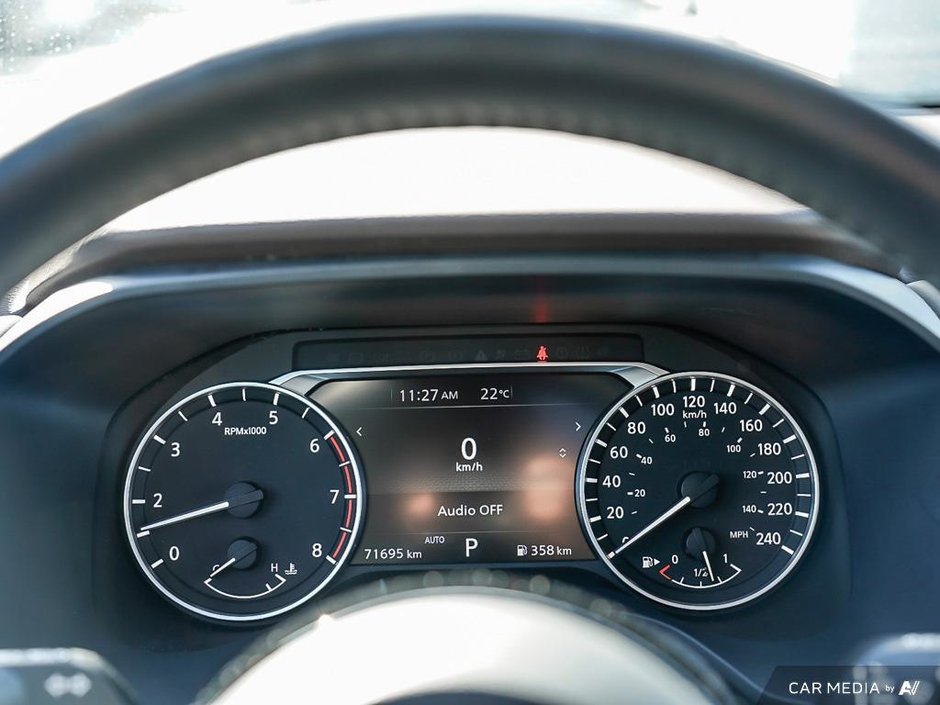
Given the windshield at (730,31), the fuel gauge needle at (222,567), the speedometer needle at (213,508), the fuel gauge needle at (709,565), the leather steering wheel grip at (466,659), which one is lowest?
the leather steering wheel grip at (466,659)

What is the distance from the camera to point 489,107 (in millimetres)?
1094

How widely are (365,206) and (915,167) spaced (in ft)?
3.41

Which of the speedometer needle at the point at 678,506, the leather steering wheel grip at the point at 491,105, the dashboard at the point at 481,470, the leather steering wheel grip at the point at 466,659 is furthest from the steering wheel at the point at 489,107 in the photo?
the speedometer needle at the point at 678,506

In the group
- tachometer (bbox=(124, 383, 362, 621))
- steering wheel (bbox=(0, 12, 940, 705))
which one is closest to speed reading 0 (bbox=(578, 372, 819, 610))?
tachometer (bbox=(124, 383, 362, 621))

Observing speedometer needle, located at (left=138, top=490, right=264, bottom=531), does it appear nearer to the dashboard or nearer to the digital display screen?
the dashboard

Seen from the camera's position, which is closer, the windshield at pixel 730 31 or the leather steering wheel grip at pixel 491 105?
the leather steering wheel grip at pixel 491 105

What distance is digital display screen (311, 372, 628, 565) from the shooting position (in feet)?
7.64

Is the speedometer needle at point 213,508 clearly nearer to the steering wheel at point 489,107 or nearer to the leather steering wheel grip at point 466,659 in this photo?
the leather steering wheel grip at point 466,659

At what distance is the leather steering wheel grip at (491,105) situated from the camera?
105 centimetres

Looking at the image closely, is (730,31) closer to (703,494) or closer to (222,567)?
(703,494)

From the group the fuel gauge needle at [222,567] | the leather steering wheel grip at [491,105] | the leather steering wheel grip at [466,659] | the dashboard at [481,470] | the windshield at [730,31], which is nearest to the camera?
the leather steering wheel grip at [491,105]

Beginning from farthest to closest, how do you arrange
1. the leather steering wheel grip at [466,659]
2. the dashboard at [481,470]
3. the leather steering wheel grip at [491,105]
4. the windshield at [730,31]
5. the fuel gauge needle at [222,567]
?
the fuel gauge needle at [222,567]
the dashboard at [481,470]
the windshield at [730,31]
the leather steering wheel grip at [466,659]
the leather steering wheel grip at [491,105]

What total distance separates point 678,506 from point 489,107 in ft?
4.37

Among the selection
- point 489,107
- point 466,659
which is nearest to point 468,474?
point 466,659
